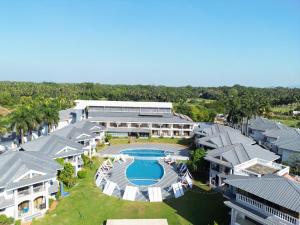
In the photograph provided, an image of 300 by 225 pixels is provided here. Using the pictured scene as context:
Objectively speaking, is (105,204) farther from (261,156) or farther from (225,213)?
(261,156)

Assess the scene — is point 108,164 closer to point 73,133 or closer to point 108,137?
point 73,133

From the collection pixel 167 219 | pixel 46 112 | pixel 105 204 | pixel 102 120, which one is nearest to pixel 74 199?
pixel 105 204

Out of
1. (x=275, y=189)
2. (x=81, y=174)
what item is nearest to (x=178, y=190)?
(x=81, y=174)

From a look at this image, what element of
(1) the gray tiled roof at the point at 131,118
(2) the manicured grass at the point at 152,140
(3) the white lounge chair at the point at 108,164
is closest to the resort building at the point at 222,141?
(3) the white lounge chair at the point at 108,164

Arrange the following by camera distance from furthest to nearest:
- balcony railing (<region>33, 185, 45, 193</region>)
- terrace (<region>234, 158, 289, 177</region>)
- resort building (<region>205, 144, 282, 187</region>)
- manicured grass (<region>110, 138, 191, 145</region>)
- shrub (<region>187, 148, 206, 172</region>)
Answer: manicured grass (<region>110, 138, 191, 145</region>) < shrub (<region>187, 148, 206, 172</region>) < resort building (<region>205, 144, 282, 187</region>) < terrace (<region>234, 158, 289, 177</region>) < balcony railing (<region>33, 185, 45, 193</region>)

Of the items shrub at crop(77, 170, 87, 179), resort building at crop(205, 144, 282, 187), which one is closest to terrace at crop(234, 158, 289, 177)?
resort building at crop(205, 144, 282, 187)

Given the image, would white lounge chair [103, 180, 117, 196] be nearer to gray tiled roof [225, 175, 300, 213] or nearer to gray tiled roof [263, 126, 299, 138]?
gray tiled roof [225, 175, 300, 213]
